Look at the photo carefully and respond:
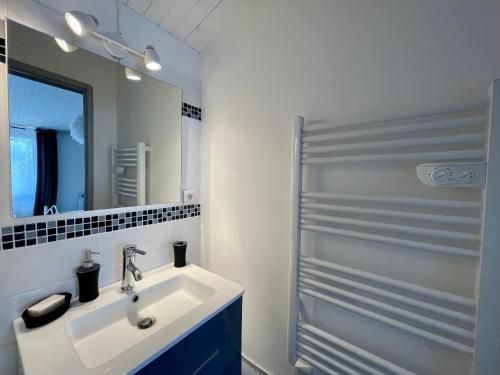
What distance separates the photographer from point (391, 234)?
2.61ft

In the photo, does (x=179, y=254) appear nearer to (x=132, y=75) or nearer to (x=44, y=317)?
(x=44, y=317)

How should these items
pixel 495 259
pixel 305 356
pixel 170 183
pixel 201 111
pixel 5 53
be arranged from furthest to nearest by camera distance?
1. pixel 201 111
2. pixel 170 183
3. pixel 305 356
4. pixel 5 53
5. pixel 495 259

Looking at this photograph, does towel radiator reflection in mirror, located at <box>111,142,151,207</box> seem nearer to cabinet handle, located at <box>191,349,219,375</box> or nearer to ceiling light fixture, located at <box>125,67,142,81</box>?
ceiling light fixture, located at <box>125,67,142,81</box>

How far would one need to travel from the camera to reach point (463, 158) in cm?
65

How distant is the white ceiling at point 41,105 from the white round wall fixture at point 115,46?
0.24 meters

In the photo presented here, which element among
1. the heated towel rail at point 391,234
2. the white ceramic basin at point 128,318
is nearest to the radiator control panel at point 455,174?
the heated towel rail at point 391,234

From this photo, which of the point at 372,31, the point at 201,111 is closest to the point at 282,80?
the point at 372,31

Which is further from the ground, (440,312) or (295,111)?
(295,111)

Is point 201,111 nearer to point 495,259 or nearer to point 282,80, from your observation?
point 282,80

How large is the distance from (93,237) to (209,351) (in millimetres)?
672

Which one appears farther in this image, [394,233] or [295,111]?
[295,111]

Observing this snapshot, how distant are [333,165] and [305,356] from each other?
862mm

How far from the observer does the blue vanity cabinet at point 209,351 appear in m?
0.71

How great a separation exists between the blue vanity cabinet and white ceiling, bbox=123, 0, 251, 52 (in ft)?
4.69
